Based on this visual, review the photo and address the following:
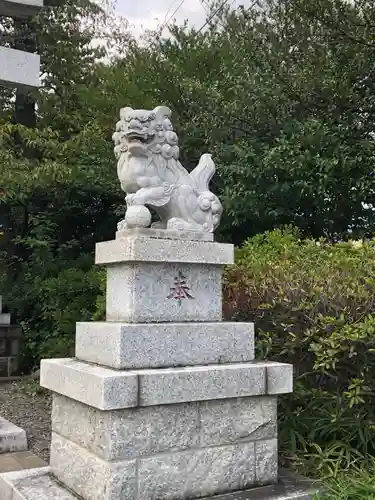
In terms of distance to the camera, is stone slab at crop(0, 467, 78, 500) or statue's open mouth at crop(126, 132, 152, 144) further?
statue's open mouth at crop(126, 132, 152, 144)

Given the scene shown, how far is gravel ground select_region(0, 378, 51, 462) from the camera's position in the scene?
5.25 meters

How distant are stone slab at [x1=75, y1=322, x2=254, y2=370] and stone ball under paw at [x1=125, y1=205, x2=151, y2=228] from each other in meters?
0.63

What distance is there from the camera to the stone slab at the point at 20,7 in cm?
779

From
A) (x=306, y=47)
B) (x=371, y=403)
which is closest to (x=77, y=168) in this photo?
(x=306, y=47)

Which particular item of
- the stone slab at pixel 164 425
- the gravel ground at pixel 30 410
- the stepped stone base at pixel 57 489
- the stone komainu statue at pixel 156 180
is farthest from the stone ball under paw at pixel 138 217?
the gravel ground at pixel 30 410

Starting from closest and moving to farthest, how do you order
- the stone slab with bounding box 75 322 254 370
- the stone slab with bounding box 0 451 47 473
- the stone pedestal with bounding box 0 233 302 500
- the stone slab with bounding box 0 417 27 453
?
the stone pedestal with bounding box 0 233 302 500 → the stone slab with bounding box 75 322 254 370 → the stone slab with bounding box 0 451 47 473 → the stone slab with bounding box 0 417 27 453

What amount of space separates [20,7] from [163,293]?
634 cm

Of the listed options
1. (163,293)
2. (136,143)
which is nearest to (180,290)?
(163,293)

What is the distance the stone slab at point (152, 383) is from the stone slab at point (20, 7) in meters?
6.15

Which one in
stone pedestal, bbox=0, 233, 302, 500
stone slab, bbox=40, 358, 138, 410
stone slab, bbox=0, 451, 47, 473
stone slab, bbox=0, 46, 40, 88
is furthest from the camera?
stone slab, bbox=0, 46, 40, 88

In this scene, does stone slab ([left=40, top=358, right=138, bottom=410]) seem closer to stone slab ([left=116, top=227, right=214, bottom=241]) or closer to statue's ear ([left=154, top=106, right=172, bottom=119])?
stone slab ([left=116, top=227, right=214, bottom=241])

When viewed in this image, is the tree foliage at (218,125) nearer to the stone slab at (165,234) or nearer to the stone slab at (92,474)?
the stone slab at (165,234)

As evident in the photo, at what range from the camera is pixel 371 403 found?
3.98 m

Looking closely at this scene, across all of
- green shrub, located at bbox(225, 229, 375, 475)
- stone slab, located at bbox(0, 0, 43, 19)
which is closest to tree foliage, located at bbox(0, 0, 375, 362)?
stone slab, located at bbox(0, 0, 43, 19)
